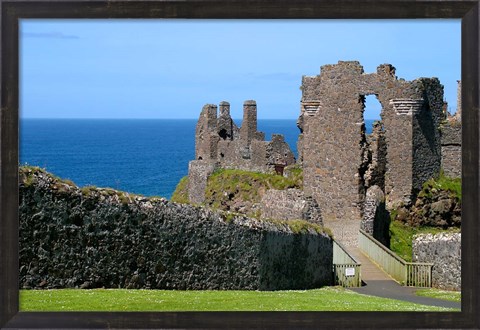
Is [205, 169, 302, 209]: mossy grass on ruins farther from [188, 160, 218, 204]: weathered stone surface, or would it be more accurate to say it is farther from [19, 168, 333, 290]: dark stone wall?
[19, 168, 333, 290]: dark stone wall

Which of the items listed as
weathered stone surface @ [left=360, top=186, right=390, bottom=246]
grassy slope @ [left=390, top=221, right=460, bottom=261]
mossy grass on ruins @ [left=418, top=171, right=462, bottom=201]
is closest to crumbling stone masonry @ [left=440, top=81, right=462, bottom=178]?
mossy grass on ruins @ [left=418, top=171, right=462, bottom=201]

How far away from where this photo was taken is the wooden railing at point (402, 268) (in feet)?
96.9

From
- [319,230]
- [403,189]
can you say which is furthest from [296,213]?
[403,189]

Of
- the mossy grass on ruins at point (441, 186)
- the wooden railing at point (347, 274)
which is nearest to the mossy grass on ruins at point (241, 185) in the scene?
the mossy grass on ruins at point (441, 186)

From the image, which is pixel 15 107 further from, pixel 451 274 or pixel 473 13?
pixel 451 274

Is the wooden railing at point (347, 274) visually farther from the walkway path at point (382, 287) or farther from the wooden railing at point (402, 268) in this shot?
the wooden railing at point (402, 268)

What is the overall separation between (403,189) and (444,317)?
2587 centimetres

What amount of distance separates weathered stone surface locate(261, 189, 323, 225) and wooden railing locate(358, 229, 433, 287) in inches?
108

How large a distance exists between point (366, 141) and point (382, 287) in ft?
36.7

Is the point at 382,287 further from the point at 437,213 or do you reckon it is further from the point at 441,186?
the point at 441,186

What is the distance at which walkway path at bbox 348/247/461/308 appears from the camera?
2499cm

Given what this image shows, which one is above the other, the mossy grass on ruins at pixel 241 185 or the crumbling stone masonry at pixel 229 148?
the crumbling stone masonry at pixel 229 148

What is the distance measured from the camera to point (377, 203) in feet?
121

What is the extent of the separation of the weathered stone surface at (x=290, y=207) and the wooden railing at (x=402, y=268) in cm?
274
